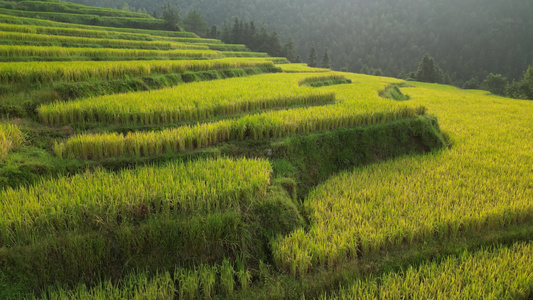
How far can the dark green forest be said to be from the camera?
7138 centimetres

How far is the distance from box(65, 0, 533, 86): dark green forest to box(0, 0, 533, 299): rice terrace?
62245mm

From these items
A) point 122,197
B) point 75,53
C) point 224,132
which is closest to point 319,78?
point 224,132

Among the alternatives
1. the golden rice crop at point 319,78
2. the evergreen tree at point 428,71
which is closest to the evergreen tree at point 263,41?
the evergreen tree at point 428,71

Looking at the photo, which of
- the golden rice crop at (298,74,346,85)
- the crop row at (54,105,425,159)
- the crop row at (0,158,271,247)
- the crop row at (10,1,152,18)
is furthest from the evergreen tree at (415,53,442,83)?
the crop row at (0,158,271,247)

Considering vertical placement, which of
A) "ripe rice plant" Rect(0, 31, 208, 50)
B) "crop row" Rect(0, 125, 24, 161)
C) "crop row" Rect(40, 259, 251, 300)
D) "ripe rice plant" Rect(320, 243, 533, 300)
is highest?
"ripe rice plant" Rect(0, 31, 208, 50)

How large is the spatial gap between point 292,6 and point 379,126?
12670 centimetres

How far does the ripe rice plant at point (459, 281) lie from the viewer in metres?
2.80

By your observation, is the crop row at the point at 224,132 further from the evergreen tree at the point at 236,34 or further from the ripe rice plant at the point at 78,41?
the evergreen tree at the point at 236,34

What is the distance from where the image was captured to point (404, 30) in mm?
88688

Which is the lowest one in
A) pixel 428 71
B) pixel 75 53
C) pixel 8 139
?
pixel 8 139

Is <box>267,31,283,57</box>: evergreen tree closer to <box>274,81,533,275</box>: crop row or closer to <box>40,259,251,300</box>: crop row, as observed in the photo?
<box>274,81,533,275</box>: crop row

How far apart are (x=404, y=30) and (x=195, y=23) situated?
235ft

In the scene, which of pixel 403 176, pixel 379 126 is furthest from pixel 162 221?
pixel 379 126

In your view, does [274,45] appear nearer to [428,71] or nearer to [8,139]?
[428,71]
